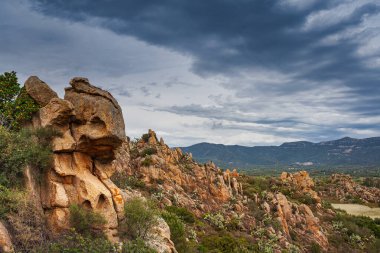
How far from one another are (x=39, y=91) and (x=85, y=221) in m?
12.0

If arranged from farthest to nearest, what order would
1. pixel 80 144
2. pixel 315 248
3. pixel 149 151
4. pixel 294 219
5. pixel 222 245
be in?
pixel 294 219 < pixel 149 151 < pixel 315 248 < pixel 222 245 < pixel 80 144

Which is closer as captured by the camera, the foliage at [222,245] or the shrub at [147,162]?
the foliage at [222,245]

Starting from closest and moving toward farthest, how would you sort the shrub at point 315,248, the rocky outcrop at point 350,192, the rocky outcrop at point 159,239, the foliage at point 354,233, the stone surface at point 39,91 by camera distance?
the rocky outcrop at point 159,239 < the stone surface at point 39,91 < the shrub at point 315,248 < the foliage at point 354,233 < the rocky outcrop at point 350,192

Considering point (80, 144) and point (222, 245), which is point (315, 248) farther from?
point (80, 144)

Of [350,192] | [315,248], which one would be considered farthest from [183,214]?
[350,192]

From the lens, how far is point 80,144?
26.6m

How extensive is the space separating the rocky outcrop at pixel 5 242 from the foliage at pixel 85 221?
207 inches

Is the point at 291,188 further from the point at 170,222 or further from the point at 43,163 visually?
the point at 43,163

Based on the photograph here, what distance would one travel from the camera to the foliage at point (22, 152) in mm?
22688

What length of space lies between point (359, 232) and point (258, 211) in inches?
974

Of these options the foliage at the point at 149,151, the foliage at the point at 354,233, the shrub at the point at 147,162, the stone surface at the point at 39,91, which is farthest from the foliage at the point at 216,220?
the stone surface at the point at 39,91

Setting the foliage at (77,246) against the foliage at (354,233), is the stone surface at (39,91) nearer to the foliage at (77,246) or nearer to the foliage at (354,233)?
the foliage at (77,246)

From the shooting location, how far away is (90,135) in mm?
26125

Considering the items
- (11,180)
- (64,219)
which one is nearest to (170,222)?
(64,219)
